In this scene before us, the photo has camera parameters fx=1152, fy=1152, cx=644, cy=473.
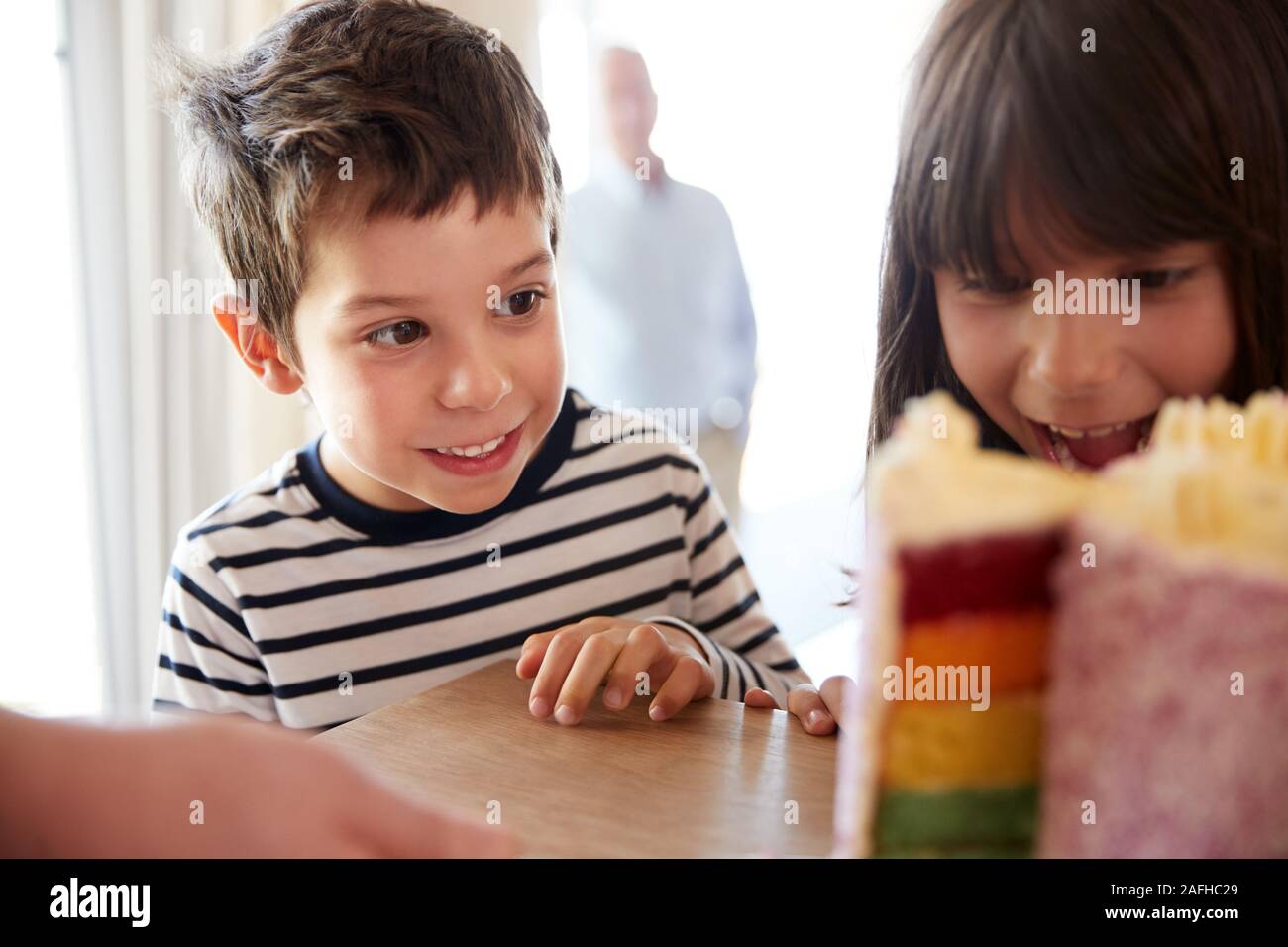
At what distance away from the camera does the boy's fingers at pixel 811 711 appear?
87 cm

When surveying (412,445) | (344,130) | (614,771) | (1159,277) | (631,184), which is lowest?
(614,771)

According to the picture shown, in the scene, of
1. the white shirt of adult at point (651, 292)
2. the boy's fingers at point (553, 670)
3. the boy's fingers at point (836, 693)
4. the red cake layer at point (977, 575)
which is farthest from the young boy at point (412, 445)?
the white shirt of adult at point (651, 292)

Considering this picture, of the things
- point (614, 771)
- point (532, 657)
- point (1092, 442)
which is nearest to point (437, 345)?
point (532, 657)

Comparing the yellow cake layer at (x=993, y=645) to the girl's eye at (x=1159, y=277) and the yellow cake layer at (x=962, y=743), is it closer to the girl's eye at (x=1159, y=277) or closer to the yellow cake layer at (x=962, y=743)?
the yellow cake layer at (x=962, y=743)

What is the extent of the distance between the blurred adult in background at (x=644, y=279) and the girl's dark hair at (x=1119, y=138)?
2849 mm

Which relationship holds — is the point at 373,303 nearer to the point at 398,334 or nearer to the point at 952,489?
the point at 398,334

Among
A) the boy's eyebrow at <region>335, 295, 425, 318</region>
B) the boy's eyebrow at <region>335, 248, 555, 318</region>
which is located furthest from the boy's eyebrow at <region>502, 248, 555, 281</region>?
the boy's eyebrow at <region>335, 295, 425, 318</region>

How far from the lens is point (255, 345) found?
138cm

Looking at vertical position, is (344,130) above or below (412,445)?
above

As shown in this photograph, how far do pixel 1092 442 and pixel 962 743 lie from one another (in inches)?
17.2

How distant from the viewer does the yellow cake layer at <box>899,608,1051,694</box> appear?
1.65 feet

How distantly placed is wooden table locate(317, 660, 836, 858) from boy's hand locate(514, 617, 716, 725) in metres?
0.01

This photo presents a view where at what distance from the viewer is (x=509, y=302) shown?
1225 millimetres
